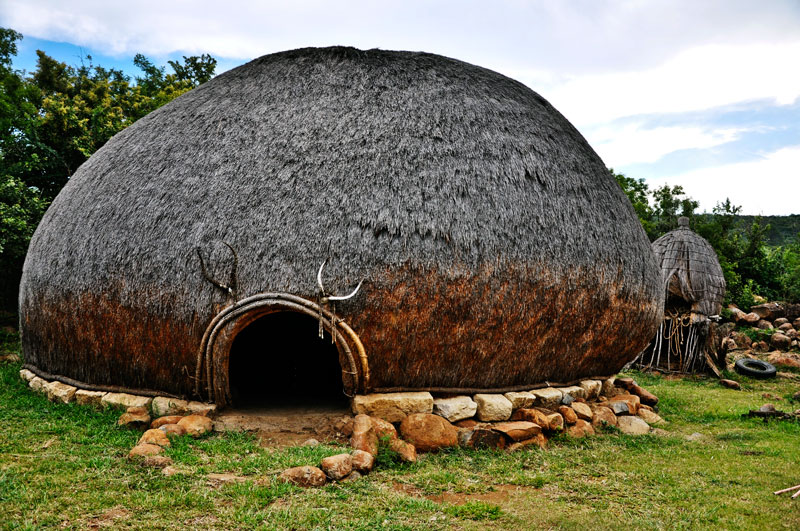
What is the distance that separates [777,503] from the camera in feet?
16.7

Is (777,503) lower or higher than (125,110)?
lower

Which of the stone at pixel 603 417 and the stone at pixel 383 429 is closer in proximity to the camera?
the stone at pixel 383 429

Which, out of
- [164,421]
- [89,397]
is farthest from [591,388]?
[89,397]

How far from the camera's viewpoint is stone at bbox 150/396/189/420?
668 cm

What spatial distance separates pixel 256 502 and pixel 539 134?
228 inches

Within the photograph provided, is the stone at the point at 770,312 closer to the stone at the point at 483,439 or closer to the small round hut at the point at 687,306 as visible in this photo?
the small round hut at the point at 687,306

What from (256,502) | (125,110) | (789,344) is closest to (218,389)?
(256,502)

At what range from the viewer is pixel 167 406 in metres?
6.74

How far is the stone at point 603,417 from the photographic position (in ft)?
24.8

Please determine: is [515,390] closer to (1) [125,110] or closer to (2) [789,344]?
(2) [789,344]

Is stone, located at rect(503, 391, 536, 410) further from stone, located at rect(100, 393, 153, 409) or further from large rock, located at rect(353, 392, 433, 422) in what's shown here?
stone, located at rect(100, 393, 153, 409)

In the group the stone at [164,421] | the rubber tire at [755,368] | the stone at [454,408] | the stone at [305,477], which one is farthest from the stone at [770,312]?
the stone at [164,421]

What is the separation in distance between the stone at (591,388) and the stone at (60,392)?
261 inches

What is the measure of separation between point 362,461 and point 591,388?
12.6 ft
